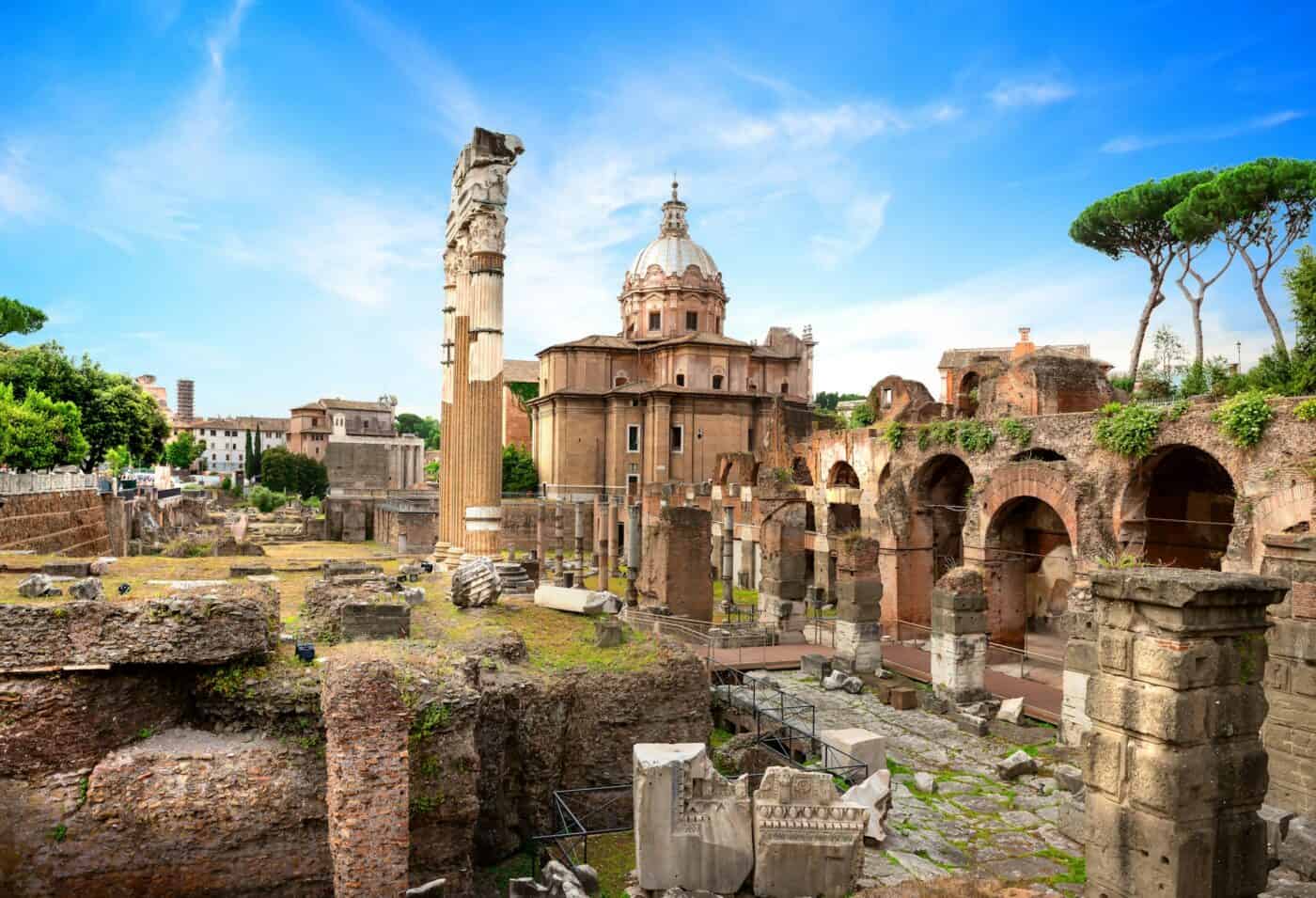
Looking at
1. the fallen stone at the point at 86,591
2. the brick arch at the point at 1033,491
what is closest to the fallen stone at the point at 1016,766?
the brick arch at the point at 1033,491

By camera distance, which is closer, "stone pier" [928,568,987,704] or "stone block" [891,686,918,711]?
"stone pier" [928,568,987,704]

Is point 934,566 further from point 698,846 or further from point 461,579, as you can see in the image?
point 698,846

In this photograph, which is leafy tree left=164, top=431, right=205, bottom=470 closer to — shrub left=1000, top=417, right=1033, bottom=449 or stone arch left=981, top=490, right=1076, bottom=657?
stone arch left=981, top=490, right=1076, bottom=657

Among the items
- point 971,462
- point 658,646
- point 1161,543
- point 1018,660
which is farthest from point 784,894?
point 1161,543

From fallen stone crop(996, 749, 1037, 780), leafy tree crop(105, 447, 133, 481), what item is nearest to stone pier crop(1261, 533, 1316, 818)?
fallen stone crop(996, 749, 1037, 780)

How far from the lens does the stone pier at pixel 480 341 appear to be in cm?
1345

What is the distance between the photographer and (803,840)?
693 centimetres

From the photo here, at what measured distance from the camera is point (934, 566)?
21.0 meters

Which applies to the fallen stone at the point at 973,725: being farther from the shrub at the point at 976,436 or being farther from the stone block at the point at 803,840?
the shrub at the point at 976,436

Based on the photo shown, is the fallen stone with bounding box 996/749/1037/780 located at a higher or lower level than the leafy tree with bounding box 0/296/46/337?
lower

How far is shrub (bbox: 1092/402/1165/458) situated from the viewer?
1451 centimetres

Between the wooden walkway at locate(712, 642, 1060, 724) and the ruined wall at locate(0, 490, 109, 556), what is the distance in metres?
13.0

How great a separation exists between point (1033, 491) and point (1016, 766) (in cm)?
720

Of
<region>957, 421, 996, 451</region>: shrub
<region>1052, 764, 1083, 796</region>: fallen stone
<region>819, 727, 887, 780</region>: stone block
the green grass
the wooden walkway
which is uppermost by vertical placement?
<region>957, 421, 996, 451</region>: shrub
